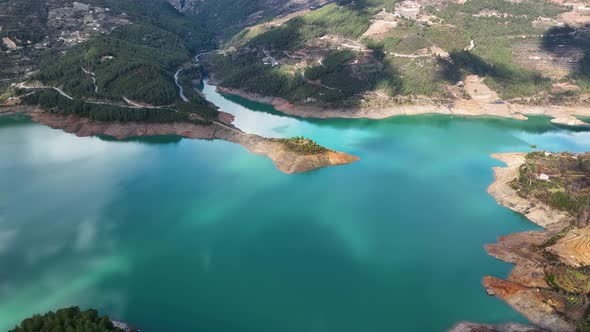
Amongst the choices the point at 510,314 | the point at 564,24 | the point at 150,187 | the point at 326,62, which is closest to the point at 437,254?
the point at 510,314

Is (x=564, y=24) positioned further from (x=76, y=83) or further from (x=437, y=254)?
(x=76, y=83)

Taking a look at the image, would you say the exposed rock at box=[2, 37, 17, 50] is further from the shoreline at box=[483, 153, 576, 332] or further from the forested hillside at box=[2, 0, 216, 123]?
the shoreline at box=[483, 153, 576, 332]

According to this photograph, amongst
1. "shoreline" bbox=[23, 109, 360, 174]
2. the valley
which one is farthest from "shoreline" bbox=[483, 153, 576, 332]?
"shoreline" bbox=[23, 109, 360, 174]

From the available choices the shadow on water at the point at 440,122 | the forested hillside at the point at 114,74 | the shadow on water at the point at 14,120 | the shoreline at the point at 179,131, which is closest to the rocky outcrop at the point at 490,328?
the shoreline at the point at 179,131

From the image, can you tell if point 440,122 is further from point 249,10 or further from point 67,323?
point 249,10

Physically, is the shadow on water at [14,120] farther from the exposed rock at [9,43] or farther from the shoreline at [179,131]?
the exposed rock at [9,43]

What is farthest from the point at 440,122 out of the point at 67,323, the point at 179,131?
the point at 67,323
